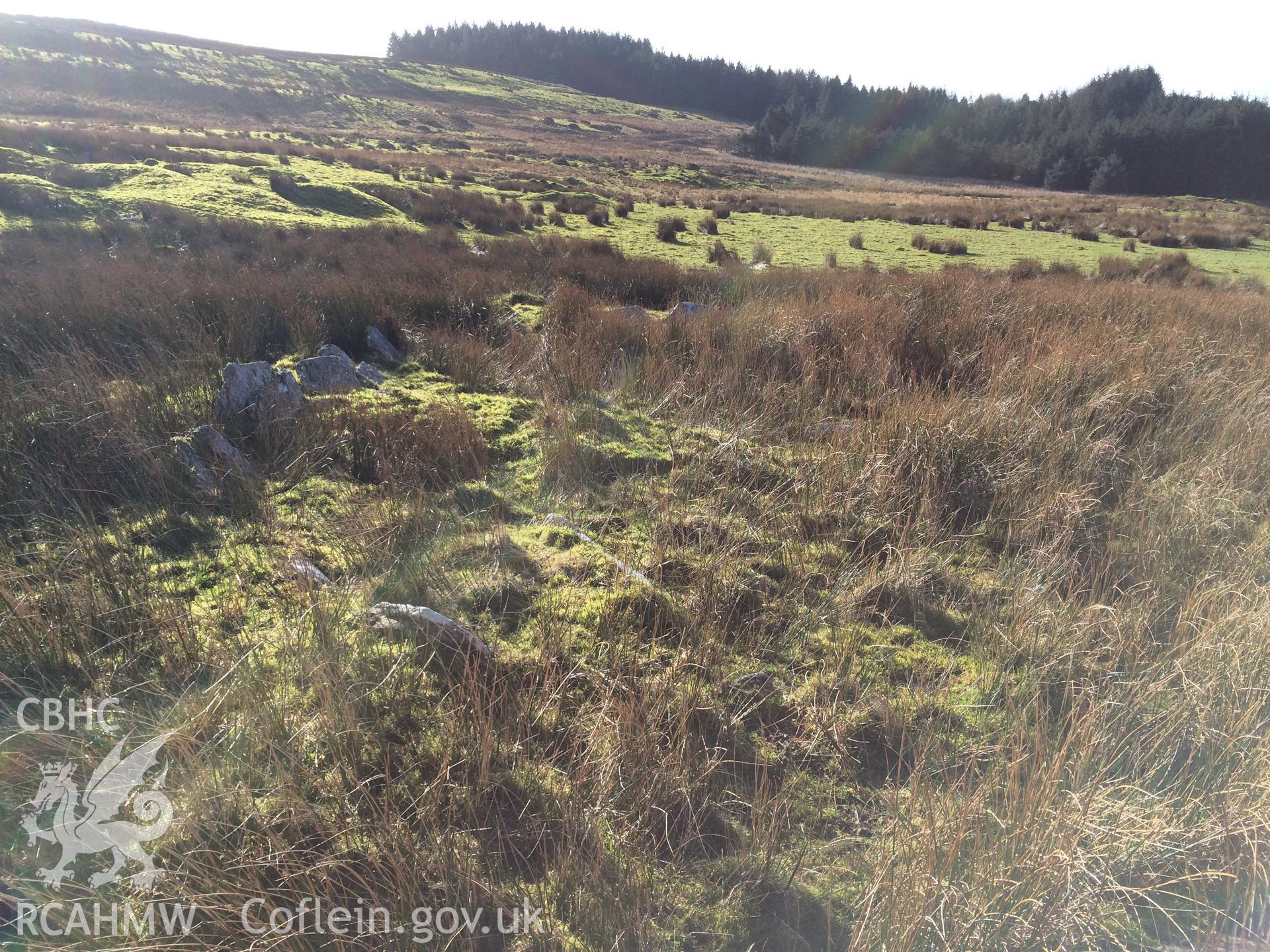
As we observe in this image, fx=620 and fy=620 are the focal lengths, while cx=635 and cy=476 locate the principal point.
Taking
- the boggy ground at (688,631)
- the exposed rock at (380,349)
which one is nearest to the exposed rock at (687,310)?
the boggy ground at (688,631)

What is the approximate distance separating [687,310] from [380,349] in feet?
10.9

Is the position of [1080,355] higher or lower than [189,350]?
higher

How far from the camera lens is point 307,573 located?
8.66 feet

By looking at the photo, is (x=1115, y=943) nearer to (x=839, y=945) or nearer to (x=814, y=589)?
(x=839, y=945)

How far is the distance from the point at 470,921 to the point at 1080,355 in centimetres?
592

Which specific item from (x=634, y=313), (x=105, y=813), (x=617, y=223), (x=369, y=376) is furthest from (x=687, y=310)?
(x=617, y=223)

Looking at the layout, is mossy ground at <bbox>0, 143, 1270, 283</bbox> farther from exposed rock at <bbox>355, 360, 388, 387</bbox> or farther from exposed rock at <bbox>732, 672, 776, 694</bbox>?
exposed rock at <bbox>732, 672, 776, 694</bbox>

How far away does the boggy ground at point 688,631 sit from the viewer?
5.26 ft

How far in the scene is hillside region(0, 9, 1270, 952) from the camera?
1569 millimetres

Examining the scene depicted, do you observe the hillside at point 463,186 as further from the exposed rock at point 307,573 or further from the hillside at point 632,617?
the exposed rock at point 307,573

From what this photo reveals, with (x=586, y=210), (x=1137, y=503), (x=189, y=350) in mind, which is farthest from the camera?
(x=586, y=210)

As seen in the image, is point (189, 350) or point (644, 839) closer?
point (644, 839)

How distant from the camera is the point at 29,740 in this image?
5.84 feet

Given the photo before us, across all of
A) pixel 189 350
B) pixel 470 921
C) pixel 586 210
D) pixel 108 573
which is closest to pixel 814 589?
pixel 470 921
